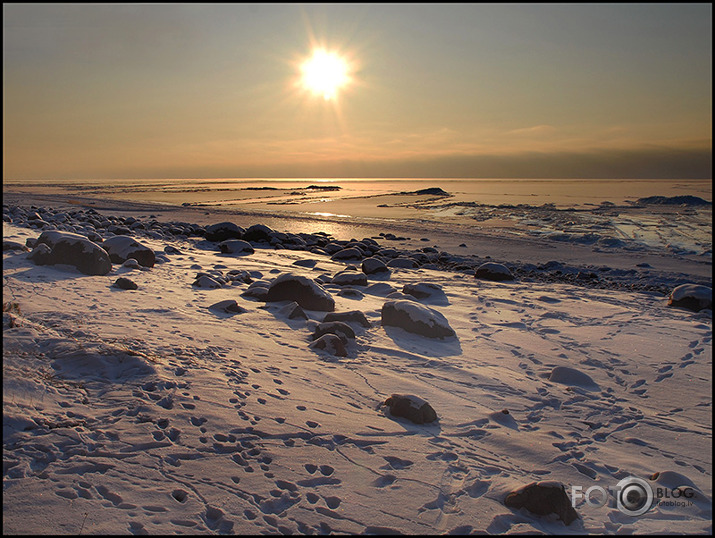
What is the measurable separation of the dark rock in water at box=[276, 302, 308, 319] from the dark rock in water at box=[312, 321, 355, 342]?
0.68 metres

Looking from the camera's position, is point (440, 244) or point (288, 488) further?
point (440, 244)

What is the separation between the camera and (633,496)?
3.23 meters

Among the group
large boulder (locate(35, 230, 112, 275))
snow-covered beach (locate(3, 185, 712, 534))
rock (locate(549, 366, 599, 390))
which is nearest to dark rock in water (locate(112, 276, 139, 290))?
snow-covered beach (locate(3, 185, 712, 534))

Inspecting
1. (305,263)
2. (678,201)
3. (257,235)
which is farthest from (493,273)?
(678,201)

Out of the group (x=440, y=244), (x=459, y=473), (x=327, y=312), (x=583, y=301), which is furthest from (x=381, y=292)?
(x=440, y=244)

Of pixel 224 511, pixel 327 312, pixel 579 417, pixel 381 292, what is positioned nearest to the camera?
pixel 224 511

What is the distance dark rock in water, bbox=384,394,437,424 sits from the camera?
3.97 m

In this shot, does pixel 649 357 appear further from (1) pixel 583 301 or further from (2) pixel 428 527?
(2) pixel 428 527

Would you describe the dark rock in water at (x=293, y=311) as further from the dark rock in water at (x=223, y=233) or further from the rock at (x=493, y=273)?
the dark rock in water at (x=223, y=233)

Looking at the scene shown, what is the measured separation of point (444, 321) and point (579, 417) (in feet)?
8.07

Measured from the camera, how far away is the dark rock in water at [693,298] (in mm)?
8359

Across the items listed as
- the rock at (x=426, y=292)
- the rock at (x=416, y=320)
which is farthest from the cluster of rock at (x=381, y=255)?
the rock at (x=416, y=320)

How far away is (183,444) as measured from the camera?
3.28 metres

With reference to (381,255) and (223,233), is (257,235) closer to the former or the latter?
(223,233)
